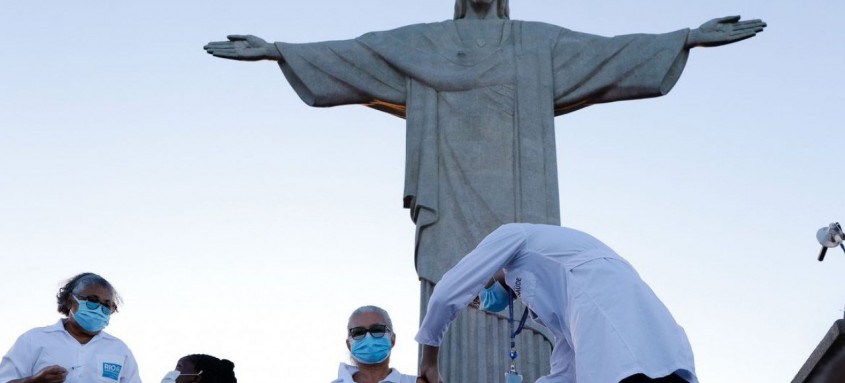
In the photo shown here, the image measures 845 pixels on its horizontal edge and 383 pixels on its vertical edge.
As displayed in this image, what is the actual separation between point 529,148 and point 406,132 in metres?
1.13

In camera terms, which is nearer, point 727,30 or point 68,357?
point 68,357

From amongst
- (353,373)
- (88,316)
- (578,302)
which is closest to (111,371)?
(88,316)

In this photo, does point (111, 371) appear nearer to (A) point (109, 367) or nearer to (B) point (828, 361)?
(A) point (109, 367)

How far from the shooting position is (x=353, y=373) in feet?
26.7

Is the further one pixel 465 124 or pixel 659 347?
pixel 465 124

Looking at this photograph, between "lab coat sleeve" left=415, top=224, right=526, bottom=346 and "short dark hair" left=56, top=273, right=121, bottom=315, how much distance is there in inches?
116

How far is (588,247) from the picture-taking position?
592 centimetres

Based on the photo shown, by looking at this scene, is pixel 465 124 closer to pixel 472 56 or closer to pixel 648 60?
pixel 472 56

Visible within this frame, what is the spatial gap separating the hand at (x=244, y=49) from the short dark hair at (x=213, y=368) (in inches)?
153

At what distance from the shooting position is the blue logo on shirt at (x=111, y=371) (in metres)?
7.96

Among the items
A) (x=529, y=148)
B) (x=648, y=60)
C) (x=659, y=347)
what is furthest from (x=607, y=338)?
(x=648, y=60)

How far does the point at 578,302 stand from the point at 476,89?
6.00 meters

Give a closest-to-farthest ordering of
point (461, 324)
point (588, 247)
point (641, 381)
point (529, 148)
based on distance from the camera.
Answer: point (641, 381), point (588, 247), point (461, 324), point (529, 148)

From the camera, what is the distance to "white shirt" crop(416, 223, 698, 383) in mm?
5465
